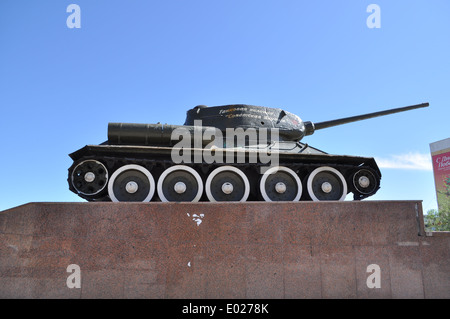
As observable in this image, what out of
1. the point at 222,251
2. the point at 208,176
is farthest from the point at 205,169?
the point at 222,251

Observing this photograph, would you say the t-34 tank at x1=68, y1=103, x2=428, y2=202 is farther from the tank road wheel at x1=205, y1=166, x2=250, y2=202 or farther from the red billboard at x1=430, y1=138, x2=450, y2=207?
the red billboard at x1=430, y1=138, x2=450, y2=207

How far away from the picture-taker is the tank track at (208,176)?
959 centimetres

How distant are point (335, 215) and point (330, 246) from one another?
0.63m

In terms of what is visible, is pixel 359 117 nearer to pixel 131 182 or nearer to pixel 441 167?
pixel 131 182

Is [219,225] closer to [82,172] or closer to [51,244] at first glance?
[51,244]

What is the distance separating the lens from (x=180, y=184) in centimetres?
973

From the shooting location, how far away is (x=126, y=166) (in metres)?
9.82

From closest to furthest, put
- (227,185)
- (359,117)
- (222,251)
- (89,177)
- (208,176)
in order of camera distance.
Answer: (222,251), (89,177), (227,185), (208,176), (359,117)

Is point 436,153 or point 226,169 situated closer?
point 226,169

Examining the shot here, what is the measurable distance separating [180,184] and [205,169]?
2.73ft

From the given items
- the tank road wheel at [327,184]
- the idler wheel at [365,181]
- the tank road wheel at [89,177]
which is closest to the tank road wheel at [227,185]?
the tank road wheel at [327,184]

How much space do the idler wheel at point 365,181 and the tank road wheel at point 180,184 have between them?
4.16m
